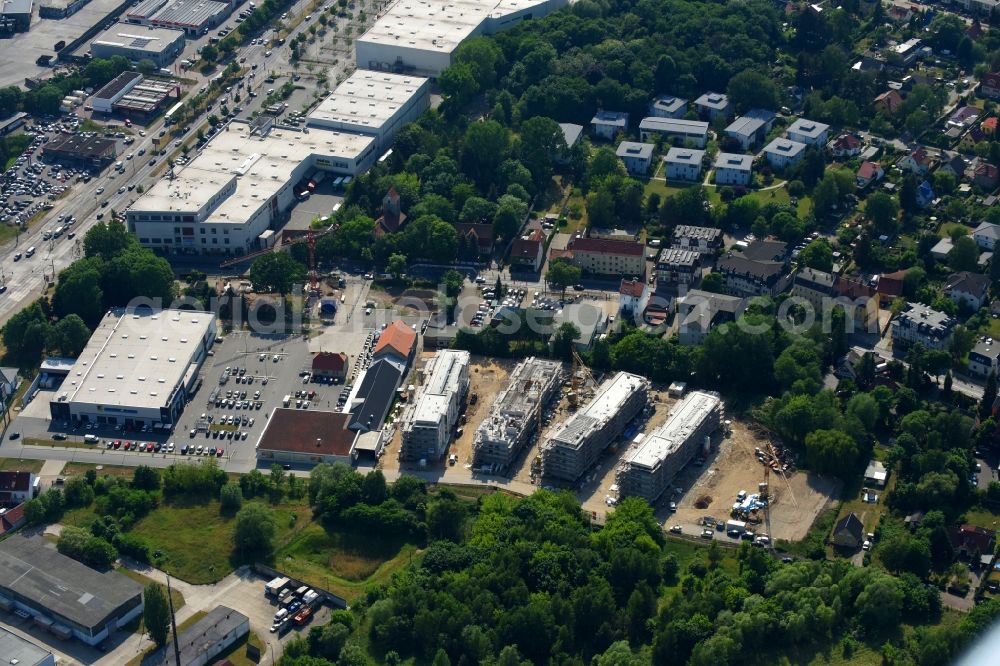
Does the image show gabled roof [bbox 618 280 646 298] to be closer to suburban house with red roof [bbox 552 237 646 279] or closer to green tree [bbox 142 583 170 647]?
suburban house with red roof [bbox 552 237 646 279]

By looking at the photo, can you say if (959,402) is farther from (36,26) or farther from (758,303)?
(36,26)

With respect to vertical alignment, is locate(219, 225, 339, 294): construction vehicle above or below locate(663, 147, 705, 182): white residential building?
below

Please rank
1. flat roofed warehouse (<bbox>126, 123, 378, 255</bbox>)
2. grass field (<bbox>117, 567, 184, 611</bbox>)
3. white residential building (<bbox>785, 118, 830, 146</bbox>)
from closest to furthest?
grass field (<bbox>117, 567, 184, 611</bbox>)
flat roofed warehouse (<bbox>126, 123, 378, 255</bbox>)
white residential building (<bbox>785, 118, 830, 146</bbox>)

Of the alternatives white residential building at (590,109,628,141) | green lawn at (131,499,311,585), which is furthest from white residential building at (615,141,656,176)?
green lawn at (131,499,311,585)

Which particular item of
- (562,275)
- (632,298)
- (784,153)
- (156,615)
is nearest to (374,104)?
(562,275)

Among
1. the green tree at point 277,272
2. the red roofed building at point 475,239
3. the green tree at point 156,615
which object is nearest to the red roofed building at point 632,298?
the red roofed building at point 475,239

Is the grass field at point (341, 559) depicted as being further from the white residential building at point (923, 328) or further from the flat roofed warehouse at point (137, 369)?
the white residential building at point (923, 328)
